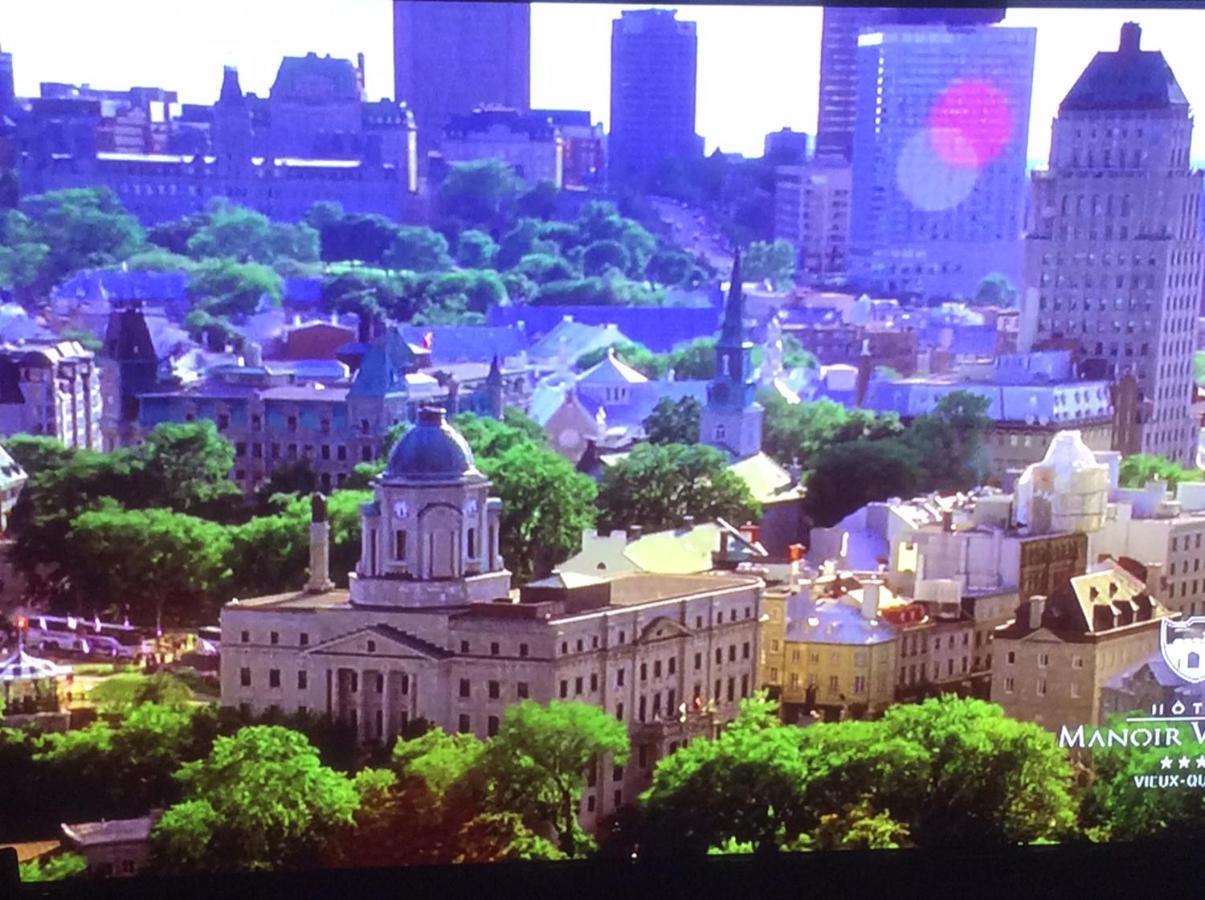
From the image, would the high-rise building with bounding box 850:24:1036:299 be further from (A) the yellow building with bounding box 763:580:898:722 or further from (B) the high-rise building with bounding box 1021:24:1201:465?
(A) the yellow building with bounding box 763:580:898:722

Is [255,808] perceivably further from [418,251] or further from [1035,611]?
[1035,611]

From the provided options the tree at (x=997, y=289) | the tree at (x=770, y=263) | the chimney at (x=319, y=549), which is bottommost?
the chimney at (x=319, y=549)

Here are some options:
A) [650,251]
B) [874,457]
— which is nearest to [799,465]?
[874,457]

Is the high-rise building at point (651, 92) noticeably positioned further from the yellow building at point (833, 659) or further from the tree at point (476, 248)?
the yellow building at point (833, 659)

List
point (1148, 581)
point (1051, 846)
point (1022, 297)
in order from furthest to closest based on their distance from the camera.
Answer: point (1022, 297), point (1148, 581), point (1051, 846)

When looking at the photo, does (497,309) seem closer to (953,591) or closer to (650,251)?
(650,251)

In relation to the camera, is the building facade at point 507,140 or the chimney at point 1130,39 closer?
the chimney at point 1130,39

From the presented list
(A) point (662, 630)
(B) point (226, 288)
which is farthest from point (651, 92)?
(A) point (662, 630)

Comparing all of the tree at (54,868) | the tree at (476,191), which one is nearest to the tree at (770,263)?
the tree at (476,191)
